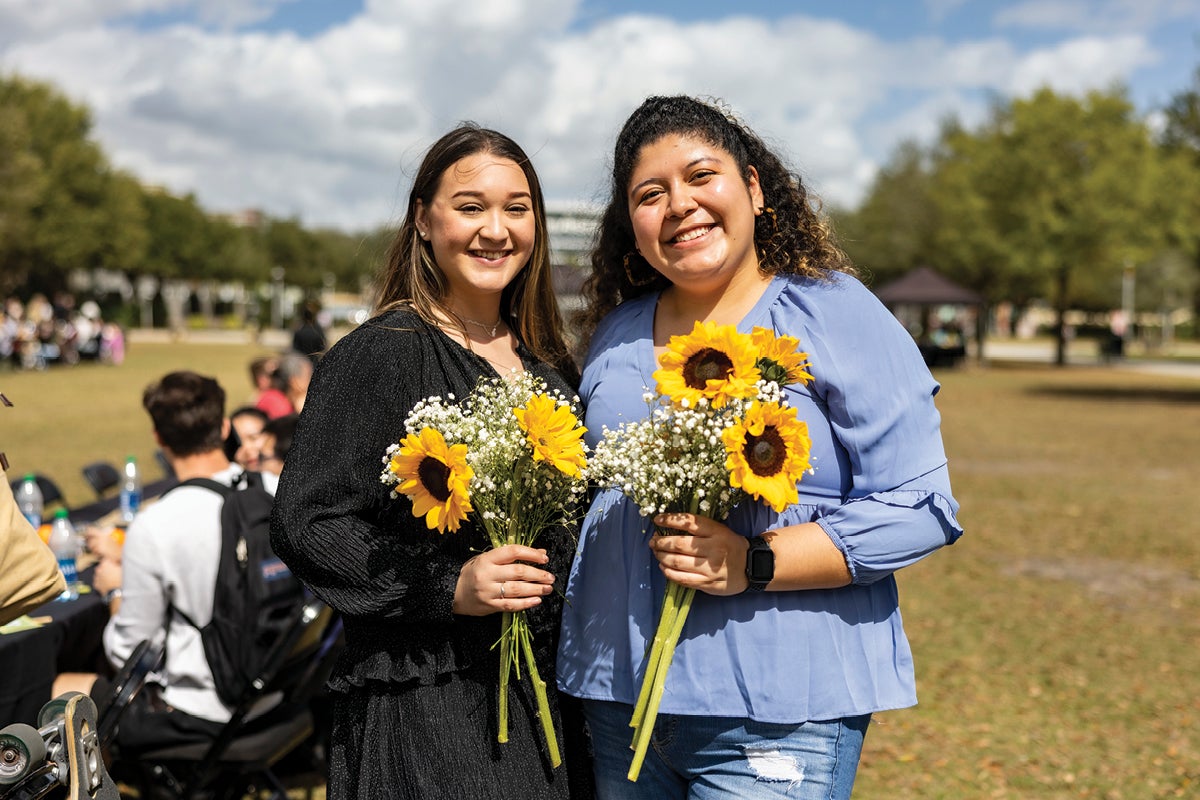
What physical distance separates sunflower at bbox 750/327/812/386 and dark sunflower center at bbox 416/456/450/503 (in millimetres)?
672

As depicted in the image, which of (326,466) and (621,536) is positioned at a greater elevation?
(326,466)

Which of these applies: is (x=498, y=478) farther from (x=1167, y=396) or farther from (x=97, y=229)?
(x=97, y=229)

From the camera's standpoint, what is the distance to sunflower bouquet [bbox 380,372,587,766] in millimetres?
2078

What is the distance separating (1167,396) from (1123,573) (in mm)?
21739

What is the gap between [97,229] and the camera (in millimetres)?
50219

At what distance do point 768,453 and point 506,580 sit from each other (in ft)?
2.12

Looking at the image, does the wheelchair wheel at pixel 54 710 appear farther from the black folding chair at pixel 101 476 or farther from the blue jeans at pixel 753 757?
the black folding chair at pixel 101 476

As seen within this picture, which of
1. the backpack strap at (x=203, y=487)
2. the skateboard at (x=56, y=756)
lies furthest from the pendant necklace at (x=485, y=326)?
the backpack strap at (x=203, y=487)

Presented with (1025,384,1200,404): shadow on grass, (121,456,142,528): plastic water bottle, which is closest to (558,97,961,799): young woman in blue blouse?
(121,456,142,528): plastic water bottle

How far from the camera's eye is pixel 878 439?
2.22m

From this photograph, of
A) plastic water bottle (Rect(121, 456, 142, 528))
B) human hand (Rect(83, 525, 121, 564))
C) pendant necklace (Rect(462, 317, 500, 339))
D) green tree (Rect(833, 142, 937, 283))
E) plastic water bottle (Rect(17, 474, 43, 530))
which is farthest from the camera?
green tree (Rect(833, 142, 937, 283))

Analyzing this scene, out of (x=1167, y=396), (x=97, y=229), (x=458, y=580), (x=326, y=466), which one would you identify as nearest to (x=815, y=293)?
(x=458, y=580)

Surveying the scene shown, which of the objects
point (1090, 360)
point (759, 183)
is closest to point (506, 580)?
point (759, 183)

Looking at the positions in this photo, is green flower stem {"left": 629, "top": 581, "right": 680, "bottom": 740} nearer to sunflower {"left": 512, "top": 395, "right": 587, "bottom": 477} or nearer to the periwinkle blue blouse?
the periwinkle blue blouse
